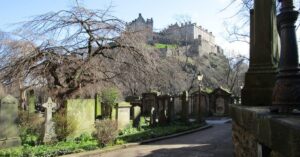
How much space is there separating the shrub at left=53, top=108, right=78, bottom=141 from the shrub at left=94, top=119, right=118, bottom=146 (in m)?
1.28

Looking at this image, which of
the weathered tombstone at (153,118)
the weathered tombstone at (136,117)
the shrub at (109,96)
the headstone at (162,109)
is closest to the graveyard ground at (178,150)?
the weathered tombstone at (136,117)

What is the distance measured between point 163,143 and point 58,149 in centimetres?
511

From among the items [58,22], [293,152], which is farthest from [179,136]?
[293,152]

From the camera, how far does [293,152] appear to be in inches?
106

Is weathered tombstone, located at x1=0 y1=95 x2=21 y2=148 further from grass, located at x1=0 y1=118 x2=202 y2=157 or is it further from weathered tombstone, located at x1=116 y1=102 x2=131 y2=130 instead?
weathered tombstone, located at x1=116 y1=102 x2=131 y2=130

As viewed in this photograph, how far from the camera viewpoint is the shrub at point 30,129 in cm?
1457

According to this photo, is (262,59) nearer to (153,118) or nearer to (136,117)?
(136,117)

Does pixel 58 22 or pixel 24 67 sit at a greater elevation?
pixel 58 22

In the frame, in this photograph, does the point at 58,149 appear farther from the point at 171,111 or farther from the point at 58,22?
the point at 171,111

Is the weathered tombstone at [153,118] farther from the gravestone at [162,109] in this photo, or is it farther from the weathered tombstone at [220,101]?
the weathered tombstone at [220,101]

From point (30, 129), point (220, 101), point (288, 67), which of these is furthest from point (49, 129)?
point (220, 101)

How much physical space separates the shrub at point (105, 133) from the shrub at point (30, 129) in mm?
2316

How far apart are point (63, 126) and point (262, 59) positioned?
9.93 metres

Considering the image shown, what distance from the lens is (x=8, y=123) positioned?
1391cm
